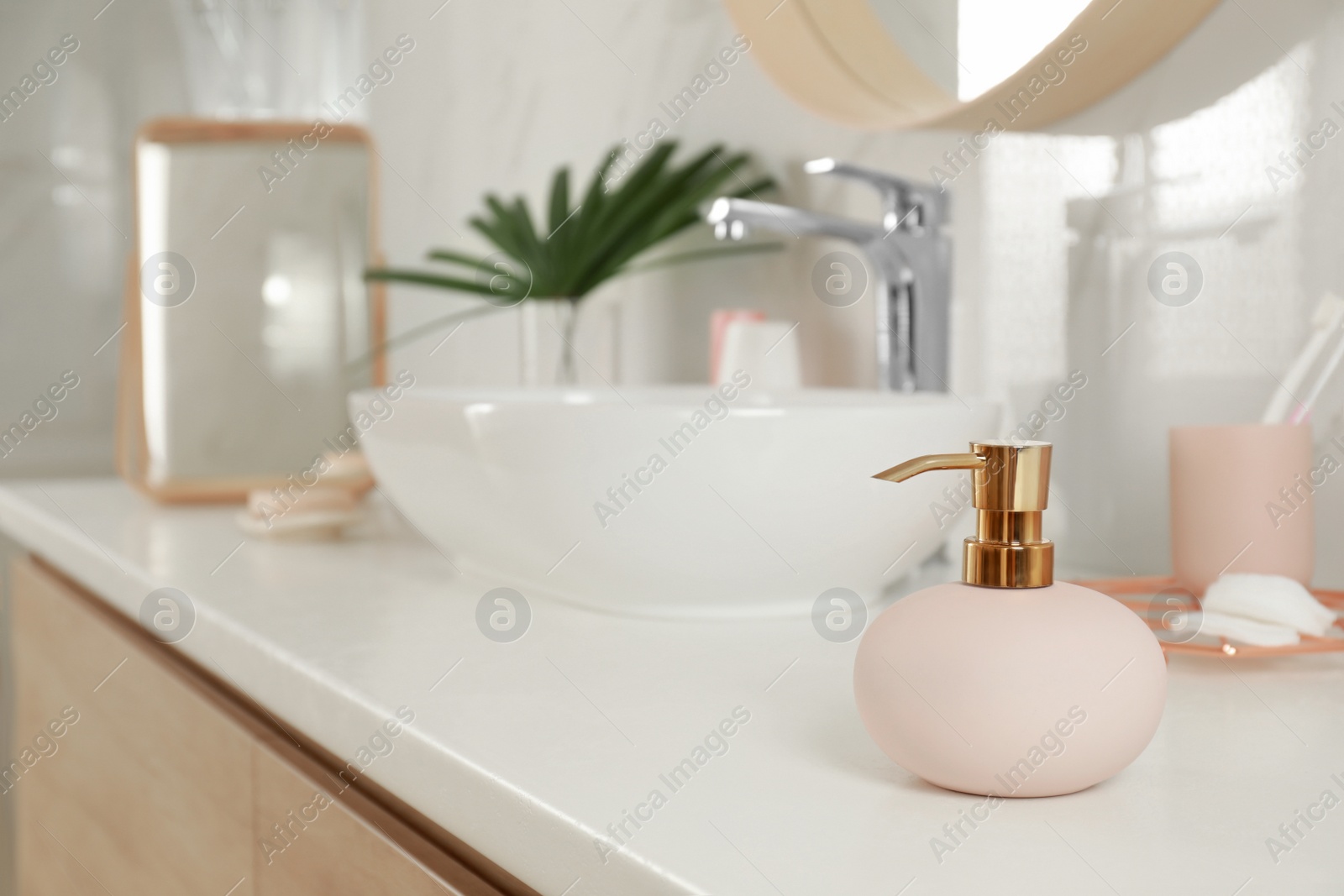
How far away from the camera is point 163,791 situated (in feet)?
2.18

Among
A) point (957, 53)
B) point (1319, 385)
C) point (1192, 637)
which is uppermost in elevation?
point (957, 53)

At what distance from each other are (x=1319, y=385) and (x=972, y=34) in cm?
35

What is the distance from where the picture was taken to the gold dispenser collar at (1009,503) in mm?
365

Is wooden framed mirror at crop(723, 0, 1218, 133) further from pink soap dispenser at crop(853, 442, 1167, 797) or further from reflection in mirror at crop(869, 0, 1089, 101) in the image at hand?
pink soap dispenser at crop(853, 442, 1167, 797)

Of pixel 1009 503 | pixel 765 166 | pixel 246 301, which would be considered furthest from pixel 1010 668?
pixel 246 301

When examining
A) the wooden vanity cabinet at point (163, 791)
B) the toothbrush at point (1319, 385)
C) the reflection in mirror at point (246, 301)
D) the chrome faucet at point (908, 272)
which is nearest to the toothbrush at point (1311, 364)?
the toothbrush at point (1319, 385)

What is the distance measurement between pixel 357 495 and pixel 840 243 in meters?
0.49

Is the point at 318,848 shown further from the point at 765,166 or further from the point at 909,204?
the point at 765,166

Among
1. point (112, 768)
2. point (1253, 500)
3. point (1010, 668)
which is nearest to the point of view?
point (1010, 668)

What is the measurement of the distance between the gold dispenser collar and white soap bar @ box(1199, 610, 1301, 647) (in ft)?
0.62

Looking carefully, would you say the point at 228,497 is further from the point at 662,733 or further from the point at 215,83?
the point at 215,83

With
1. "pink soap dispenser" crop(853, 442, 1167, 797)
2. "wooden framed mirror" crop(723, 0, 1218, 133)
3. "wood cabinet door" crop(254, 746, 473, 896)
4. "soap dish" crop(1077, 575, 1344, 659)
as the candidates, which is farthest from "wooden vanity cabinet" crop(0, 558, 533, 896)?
"wooden framed mirror" crop(723, 0, 1218, 133)

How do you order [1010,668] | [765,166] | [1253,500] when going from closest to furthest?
[1010,668] < [1253,500] < [765,166]

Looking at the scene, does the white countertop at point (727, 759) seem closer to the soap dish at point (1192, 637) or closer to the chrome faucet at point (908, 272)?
the soap dish at point (1192, 637)
